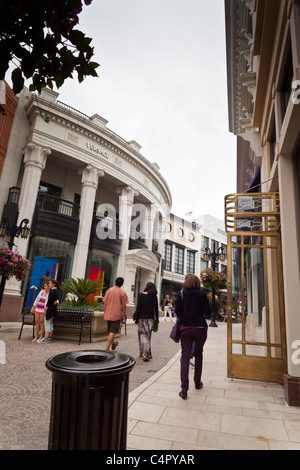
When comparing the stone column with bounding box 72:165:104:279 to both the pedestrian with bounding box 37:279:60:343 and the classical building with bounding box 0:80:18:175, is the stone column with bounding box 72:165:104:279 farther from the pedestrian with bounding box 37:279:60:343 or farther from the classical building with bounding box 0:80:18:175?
the pedestrian with bounding box 37:279:60:343

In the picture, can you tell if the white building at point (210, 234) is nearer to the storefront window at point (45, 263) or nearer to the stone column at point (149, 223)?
the stone column at point (149, 223)

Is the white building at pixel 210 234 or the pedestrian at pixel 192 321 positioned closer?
the pedestrian at pixel 192 321

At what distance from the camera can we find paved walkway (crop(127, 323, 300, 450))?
2.65m

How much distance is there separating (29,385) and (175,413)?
7.92 feet

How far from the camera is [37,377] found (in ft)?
15.7

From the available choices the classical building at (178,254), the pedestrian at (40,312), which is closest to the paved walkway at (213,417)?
the pedestrian at (40,312)

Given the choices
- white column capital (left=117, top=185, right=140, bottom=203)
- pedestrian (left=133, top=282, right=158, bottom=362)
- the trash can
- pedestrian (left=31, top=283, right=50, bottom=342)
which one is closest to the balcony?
white column capital (left=117, top=185, right=140, bottom=203)

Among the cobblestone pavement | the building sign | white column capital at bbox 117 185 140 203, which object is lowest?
the cobblestone pavement

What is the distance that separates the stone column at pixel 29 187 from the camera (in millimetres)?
13992

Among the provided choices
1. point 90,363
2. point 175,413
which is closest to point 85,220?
point 175,413

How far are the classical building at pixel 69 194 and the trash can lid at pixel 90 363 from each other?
12474 millimetres

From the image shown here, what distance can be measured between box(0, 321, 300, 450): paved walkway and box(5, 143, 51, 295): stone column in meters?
9.17

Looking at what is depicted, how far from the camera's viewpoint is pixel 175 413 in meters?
3.37

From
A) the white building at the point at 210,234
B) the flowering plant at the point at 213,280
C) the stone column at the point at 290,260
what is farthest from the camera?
the white building at the point at 210,234
